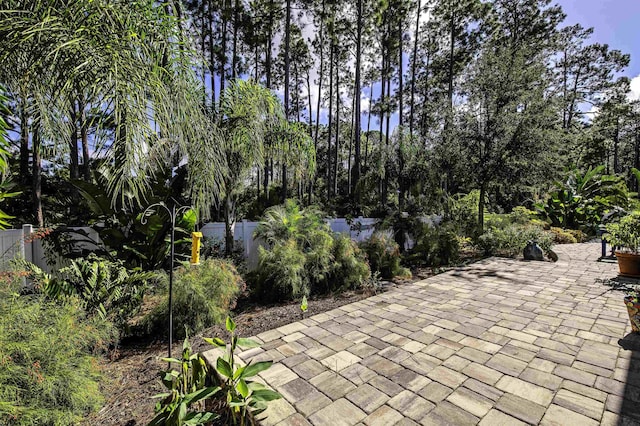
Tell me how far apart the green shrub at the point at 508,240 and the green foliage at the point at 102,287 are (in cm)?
Answer: 866

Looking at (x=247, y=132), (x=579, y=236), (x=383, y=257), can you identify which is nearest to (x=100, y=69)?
(x=247, y=132)

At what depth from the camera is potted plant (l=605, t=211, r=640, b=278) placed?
5.57m

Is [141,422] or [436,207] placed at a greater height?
[436,207]

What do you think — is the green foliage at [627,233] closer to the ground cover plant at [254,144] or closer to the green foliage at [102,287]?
the ground cover plant at [254,144]

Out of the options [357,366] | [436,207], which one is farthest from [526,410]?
[436,207]

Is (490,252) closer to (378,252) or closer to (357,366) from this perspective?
(378,252)

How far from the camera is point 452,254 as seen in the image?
7668 mm

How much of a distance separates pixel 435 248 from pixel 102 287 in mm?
6912

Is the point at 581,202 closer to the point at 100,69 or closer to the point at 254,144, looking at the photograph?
the point at 254,144

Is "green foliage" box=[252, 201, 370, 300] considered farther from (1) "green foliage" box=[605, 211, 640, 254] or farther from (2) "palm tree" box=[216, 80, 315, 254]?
(1) "green foliage" box=[605, 211, 640, 254]

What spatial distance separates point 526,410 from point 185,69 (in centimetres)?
383

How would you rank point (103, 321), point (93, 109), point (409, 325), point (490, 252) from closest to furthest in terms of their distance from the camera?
point (93, 109) < point (103, 321) < point (409, 325) < point (490, 252)

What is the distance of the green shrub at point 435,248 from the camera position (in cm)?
752

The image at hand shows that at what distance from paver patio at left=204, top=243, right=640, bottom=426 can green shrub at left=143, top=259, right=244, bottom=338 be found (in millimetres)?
771
